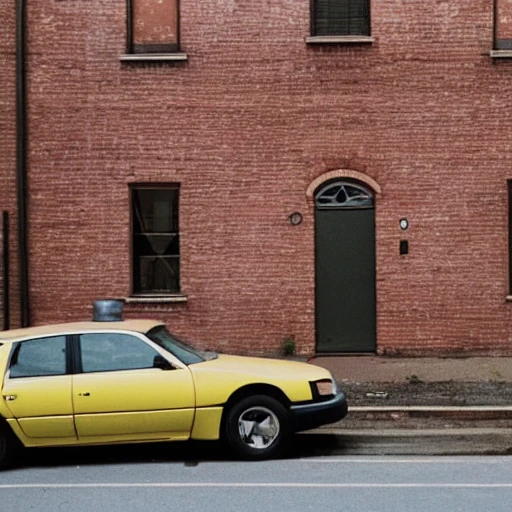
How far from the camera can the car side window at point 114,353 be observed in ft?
29.7

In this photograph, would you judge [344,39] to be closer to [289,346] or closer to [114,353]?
[289,346]

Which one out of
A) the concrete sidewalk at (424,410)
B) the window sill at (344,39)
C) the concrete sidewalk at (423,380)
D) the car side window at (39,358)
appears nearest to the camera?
the car side window at (39,358)

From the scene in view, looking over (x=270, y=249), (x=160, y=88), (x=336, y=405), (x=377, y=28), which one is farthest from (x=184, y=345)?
(x=377, y=28)

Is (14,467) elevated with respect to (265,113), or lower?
lower

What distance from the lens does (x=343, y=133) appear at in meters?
15.0

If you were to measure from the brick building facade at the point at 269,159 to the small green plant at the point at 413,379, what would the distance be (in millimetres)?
1919

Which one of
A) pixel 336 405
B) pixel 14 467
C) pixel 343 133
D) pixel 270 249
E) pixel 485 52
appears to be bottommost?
pixel 14 467

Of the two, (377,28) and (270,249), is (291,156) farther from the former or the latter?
(377,28)

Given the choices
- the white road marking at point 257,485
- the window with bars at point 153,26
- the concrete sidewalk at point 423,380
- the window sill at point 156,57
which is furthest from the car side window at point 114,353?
the window with bars at point 153,26

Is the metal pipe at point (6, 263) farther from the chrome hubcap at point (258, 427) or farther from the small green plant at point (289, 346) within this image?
the chrome hubcap at point (258, 427)

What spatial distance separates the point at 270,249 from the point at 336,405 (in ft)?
20.3

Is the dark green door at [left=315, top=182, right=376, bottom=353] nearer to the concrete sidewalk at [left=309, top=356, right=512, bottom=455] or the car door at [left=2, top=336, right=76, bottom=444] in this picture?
the concrete sidewalk at [left=309, top=356, right=512, bottom=455]

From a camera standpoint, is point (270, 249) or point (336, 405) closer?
point (336, 405)

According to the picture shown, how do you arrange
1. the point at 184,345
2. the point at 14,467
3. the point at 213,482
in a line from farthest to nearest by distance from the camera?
the point at 184,345
the point at 14,467
the point at 213,482
